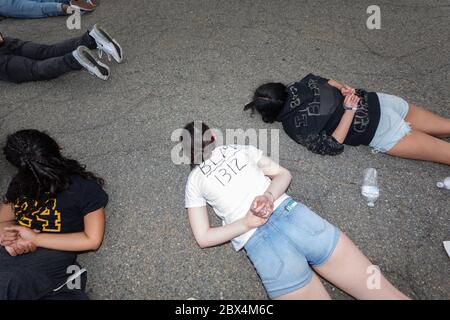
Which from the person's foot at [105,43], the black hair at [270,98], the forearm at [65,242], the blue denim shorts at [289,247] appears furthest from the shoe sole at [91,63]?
the blue denim shorts at [289,247]

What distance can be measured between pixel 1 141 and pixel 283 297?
7.20ft

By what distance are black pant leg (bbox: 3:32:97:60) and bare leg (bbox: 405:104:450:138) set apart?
2.42m

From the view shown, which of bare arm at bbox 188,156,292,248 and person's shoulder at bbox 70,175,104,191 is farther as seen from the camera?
person's shoulder at bbox 70,175,104,191

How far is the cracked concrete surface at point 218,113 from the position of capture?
5.98 ft

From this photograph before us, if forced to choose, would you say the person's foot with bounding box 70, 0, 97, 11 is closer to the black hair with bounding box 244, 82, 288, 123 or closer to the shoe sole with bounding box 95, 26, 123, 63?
the shoe sole with bounding box 95, 26, 123, 63

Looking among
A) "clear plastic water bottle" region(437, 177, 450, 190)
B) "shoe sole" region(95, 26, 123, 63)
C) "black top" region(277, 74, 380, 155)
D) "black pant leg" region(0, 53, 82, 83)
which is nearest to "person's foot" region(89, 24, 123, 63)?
"shoe sole" region(95, 26, 123, 63)

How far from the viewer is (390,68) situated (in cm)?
272

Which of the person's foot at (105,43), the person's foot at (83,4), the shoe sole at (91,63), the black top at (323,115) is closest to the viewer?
the black top at (323,115)

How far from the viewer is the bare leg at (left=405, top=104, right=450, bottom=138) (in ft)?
7.09

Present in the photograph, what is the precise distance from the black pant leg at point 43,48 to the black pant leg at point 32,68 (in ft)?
0.31

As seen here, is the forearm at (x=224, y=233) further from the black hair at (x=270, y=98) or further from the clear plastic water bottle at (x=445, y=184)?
the clear plastic water bottle at (x=445, y=184)

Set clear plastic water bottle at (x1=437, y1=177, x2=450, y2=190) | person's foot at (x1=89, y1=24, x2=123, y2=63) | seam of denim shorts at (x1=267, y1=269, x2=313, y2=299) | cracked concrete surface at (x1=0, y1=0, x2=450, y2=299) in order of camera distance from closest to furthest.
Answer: seam of denim shorts at (x1=267, y1=269, x2=313, y2=299), cracked concrete surface at (x1=0, y1=0, x2=450, y2=299), clear plastic water bottle at (x1=437, y1=177, x2=450, y2=190), person's foot at (x1=89, y1=24, x2=123, y2=63)
